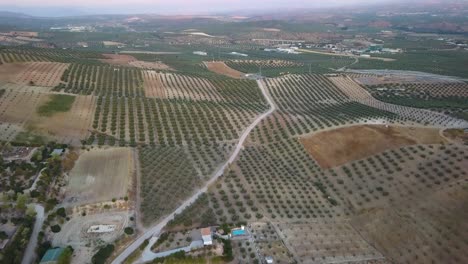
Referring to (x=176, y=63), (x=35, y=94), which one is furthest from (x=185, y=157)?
(x=176, y=63)

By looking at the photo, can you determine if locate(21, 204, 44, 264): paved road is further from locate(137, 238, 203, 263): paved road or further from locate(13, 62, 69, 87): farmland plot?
locate(13, 62, 69, 87): farmland plot

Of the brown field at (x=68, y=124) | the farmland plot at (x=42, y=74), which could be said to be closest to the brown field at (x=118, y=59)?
the farmland plot at (x=42, y=74)

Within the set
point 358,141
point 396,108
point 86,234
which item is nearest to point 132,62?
point 396,108

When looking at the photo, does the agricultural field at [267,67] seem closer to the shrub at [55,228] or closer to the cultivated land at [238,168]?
the cultivated land at [238,168]

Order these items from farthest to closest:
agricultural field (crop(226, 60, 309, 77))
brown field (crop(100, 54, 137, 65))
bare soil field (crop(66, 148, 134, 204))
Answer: brown field (crop(100, 54, 137, 65)) < agricultural field (crop(226, 60, 309, 77)) < bare soil field (crop(66, 148, 134, 204))

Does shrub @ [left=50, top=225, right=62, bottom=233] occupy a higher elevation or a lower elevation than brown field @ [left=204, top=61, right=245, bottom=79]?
higher

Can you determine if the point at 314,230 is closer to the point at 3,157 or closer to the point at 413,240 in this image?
the point at 413,240

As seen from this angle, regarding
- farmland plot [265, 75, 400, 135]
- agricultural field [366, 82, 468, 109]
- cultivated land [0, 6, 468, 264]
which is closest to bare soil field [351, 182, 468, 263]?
cultivated land [0, 6, 468, 264]
